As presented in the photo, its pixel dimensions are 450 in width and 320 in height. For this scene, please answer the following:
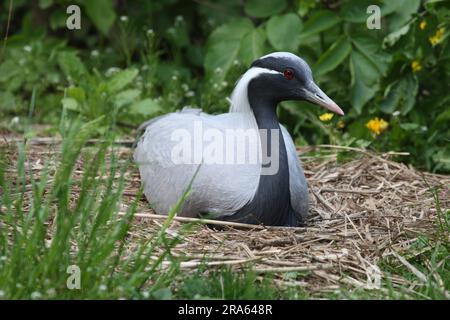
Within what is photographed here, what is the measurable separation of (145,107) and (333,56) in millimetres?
1566

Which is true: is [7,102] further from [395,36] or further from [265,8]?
[395,36]

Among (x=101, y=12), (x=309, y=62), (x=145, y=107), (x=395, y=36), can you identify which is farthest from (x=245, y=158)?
(x=101, y=12)

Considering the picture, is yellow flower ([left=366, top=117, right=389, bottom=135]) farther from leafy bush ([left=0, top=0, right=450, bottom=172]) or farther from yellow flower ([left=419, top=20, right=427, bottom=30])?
yellow flower ([left=419, top=20, right=427, bottom=30])

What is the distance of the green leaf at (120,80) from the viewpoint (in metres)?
6.89

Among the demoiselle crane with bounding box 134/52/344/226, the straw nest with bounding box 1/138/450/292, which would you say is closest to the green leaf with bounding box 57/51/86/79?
the straw nest with bounding box 1/138/450/292

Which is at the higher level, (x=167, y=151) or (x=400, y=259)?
(x=167, y=151)

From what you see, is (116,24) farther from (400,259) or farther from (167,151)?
(400,259)

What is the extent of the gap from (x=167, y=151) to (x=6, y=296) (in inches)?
76.3

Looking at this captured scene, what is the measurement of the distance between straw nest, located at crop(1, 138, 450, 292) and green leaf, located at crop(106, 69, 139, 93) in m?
0.81

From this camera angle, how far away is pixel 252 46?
7039 mm

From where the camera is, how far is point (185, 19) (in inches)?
342

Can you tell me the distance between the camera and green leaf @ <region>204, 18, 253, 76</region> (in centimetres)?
722

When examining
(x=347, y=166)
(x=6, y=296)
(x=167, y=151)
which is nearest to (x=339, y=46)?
(x=347, y=166)

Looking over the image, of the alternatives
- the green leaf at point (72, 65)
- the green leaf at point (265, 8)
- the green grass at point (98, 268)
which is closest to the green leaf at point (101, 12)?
the green leaf at point (72, 65)
